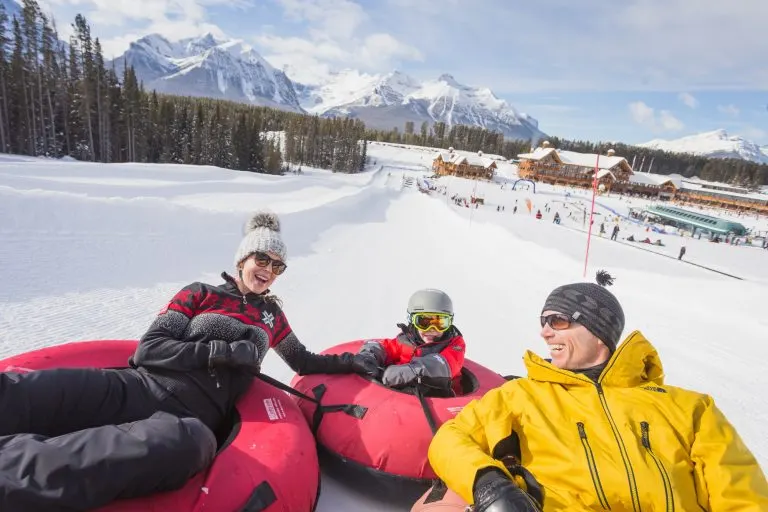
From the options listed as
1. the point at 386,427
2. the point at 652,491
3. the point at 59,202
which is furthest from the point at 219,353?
the point at 59,202

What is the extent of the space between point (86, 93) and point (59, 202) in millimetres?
30635

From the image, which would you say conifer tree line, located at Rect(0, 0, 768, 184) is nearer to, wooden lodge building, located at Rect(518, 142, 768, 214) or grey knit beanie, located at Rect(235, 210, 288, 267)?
wooden lodge building, located at Rect(518, 142, 768, 214)

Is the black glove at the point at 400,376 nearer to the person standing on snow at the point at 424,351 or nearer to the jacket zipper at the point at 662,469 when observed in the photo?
the person standing on snow at the point at 424,351

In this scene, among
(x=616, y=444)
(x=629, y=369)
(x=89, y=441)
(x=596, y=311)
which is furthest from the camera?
(x=596, y=311)

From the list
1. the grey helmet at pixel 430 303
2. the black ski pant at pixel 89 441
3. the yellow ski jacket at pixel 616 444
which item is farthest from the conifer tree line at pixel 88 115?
the black ski pant at pixel 89 441

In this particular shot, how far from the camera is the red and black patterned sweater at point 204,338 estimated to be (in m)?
2.13

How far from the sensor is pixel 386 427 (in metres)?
2.38

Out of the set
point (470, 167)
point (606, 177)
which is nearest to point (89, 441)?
point (470, 167)

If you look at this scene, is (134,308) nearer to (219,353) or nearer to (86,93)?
(219,353)

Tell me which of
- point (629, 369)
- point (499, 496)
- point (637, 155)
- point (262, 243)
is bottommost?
point (499, 496)

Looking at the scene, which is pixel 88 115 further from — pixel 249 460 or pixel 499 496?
pixel 499 496

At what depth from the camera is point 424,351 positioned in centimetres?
303

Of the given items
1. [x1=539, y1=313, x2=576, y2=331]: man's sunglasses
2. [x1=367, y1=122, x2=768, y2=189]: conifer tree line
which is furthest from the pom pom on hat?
[x1=367, y1=122, x2=768, y2=189]: conifer tree line

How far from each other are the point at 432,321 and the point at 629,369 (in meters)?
1.49
